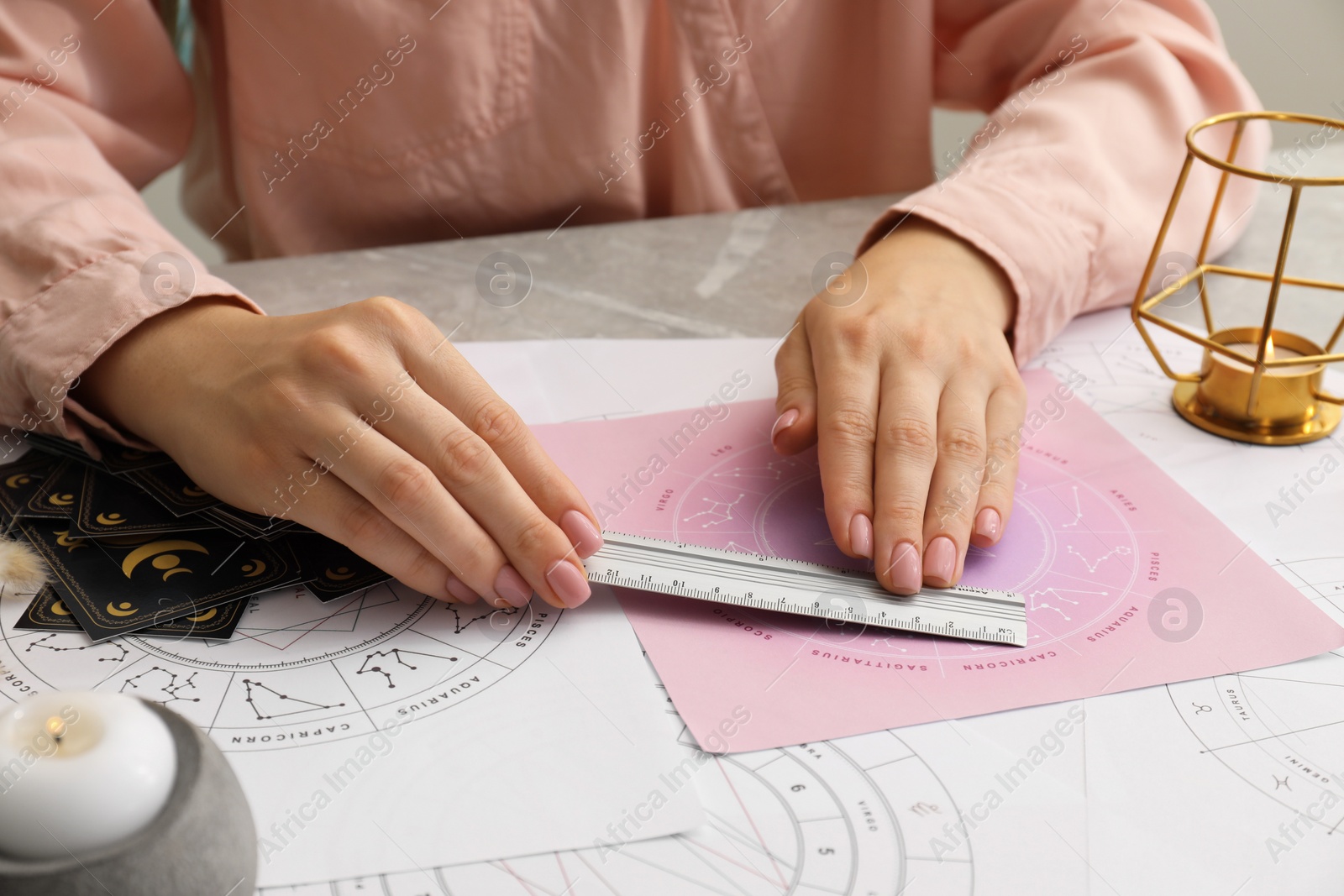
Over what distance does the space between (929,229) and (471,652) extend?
581 mm

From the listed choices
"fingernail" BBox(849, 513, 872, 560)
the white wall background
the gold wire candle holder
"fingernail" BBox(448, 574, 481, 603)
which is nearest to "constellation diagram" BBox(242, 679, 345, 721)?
"fingernail" BBox(448, 574, 481, 603)

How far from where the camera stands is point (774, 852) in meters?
0.48

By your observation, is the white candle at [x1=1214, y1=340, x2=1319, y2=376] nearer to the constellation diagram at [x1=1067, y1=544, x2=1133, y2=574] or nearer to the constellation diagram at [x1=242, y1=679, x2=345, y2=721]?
the constellation diagram at [x1=1067, y1=544, x2=1133, y2=574]

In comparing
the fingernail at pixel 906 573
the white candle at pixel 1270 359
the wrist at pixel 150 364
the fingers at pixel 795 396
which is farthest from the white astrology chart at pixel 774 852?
the white candle at pixel 1270 359

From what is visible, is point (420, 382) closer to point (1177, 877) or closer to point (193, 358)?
point (193, 358)

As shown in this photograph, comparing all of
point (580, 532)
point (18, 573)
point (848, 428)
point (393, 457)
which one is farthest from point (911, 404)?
point (18, 573)

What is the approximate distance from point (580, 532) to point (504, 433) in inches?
3.4

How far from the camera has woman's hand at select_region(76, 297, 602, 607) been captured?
623mm

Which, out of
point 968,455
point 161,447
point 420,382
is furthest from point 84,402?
point 968,455

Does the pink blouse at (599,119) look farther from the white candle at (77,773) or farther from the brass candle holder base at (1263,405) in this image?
the white candle at (77,773)

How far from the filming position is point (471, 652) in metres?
0.61

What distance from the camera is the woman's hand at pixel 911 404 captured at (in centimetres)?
66

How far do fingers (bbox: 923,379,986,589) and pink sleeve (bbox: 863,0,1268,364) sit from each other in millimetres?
188

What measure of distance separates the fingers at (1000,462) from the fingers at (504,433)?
27 cm
